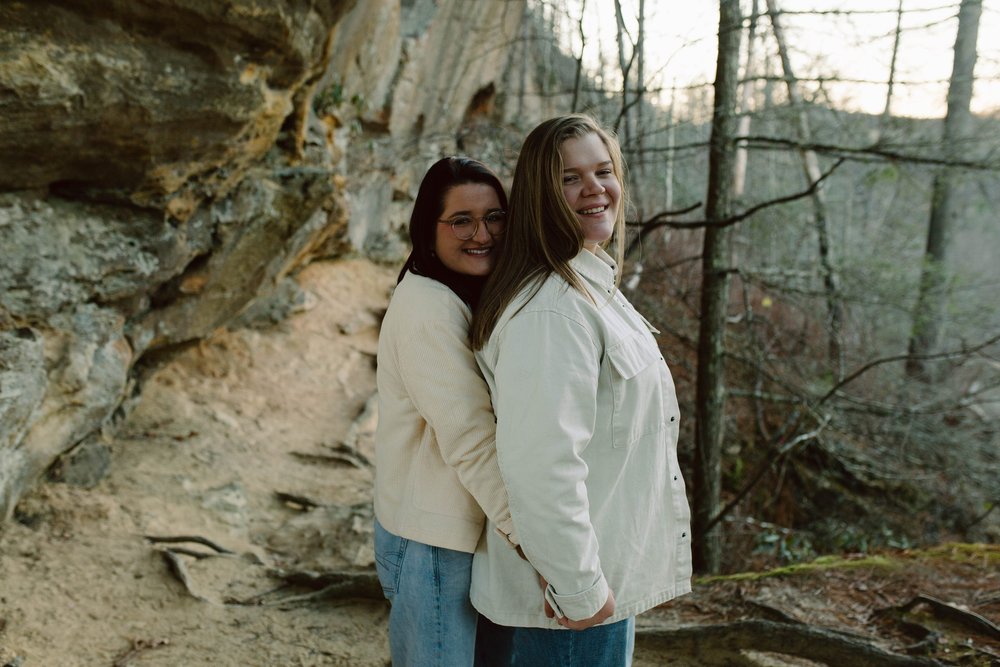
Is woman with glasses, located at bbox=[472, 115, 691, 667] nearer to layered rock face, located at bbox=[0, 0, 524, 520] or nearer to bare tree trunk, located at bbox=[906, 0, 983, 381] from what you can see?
layered rock face, located at bbox=[0, 0, 524, 520]

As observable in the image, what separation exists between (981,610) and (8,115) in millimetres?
5107

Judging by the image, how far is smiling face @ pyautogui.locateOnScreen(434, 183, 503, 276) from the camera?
2.20 m

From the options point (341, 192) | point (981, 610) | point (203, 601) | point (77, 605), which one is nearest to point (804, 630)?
point (981, 610)

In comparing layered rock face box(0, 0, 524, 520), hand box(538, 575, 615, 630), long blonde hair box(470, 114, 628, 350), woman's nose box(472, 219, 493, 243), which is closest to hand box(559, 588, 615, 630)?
hand box(538, 575, 615, 630)

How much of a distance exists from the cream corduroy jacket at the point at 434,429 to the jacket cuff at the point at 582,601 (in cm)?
22

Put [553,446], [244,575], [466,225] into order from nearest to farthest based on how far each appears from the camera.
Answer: [553,446]
[466,225]
[244,575]

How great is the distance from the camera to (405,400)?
84.4 inches

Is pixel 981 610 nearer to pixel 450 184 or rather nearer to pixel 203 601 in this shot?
pixel 450 184

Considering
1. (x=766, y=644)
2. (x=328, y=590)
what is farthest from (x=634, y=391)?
(x=328, y=590)

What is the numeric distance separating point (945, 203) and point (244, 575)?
11.7 metres

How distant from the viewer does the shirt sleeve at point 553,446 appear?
64.9 inches

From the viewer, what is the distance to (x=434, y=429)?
1967 millimetres

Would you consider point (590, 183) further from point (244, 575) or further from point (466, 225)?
point (244, 575)

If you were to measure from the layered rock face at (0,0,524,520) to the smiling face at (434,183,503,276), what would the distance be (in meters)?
1.98
